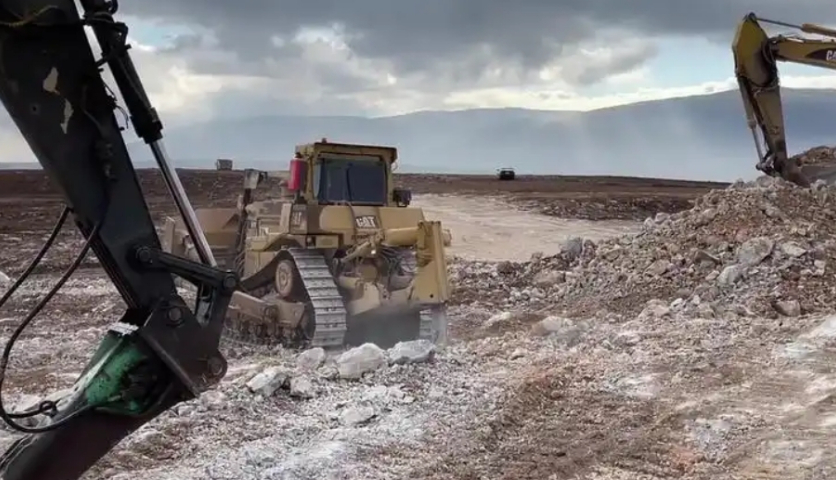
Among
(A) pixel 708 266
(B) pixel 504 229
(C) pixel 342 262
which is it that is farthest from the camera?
(B) pixel 504 229

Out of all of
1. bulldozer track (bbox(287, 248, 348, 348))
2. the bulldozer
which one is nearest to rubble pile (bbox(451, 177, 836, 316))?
the bulldozer

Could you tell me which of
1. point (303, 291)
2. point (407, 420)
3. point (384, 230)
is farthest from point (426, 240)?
point (407, 420)

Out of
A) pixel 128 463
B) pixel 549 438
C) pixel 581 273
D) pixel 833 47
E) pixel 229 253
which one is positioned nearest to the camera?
pixel 128 463

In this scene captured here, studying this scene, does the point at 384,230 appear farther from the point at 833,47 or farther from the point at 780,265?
the point at 833,47

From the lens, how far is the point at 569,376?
7531 millimetres

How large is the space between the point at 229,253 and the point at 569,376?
576 cm

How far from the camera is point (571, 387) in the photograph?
287 inches

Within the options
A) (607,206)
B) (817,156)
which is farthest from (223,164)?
(817,156)

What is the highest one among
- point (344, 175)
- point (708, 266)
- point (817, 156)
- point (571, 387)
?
point (817, 156)

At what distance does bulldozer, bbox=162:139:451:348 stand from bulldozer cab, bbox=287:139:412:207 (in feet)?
0.04

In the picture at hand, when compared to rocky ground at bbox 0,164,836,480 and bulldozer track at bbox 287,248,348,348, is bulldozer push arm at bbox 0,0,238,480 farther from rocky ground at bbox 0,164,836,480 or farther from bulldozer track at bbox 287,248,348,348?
bulldozer track at bbox 287,248,348,348

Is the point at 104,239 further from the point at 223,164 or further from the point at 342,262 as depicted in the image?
the point at 223,164

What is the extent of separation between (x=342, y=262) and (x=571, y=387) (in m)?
3.70

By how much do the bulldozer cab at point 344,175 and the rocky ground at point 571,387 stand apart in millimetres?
1728
